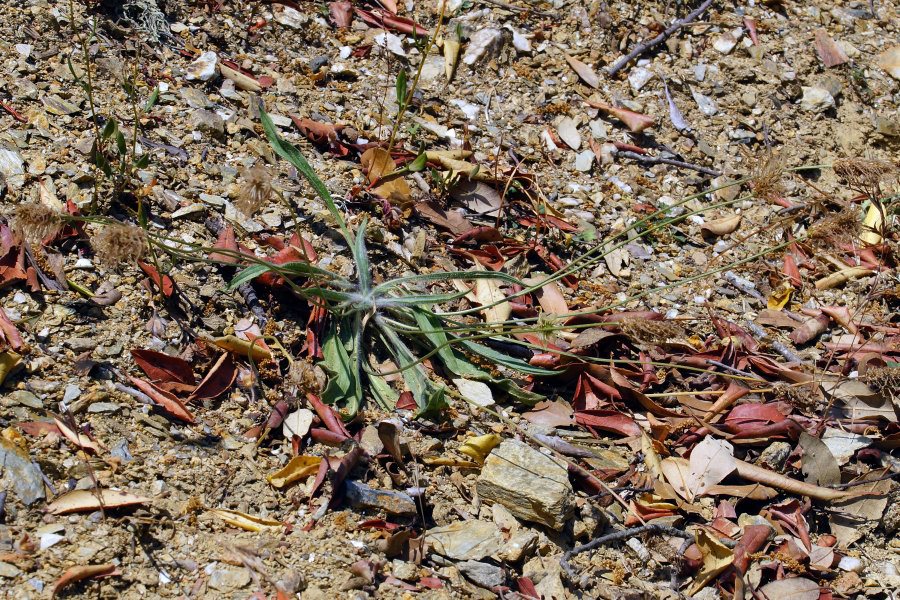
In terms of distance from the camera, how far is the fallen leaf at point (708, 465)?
255 centimetres

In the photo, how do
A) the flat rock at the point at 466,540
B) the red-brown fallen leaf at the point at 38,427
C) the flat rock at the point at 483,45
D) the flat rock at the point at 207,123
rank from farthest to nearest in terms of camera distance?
the flat rock at the point at 483,45 < the flat rock at the point at 207,123 < the flat rock at the point at 466,540 < the red-brown fallen leaf at the point at 38,427

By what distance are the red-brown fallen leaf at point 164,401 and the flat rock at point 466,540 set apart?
2.49ft

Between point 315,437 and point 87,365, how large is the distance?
2.19 ft

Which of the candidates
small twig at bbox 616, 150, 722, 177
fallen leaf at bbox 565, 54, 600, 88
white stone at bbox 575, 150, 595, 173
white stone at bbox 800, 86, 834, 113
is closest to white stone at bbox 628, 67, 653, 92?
fallen leaf at bbox 565, 54, 600, 88

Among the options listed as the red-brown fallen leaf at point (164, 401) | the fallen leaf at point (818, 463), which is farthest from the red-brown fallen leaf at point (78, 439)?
the fallen leaf at point (818, 463)

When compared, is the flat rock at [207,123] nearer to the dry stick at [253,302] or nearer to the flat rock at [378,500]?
the dry stick at [253,302]

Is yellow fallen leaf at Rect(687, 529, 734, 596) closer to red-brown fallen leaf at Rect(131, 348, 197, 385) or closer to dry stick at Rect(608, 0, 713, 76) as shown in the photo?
red-brown fallen leaf at Rect(131, 348, 197, 385)

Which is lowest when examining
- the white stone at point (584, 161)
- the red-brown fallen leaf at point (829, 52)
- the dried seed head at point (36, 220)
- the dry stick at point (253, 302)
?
the dry stick at point (253, 302)

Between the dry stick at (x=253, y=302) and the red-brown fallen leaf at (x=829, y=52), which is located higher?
the red-brown fallen leaf at (x=829, y=52)

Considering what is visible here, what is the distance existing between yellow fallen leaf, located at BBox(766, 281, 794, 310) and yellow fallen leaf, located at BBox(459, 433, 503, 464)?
4.80 feet

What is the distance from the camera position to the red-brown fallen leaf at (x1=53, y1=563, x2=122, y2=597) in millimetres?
1743

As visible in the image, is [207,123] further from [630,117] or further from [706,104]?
[706,104]

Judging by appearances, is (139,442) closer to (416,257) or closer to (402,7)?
(416,257)

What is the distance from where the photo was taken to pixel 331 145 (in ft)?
10.5
